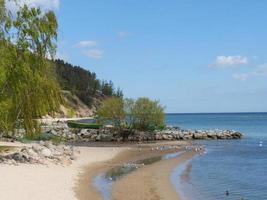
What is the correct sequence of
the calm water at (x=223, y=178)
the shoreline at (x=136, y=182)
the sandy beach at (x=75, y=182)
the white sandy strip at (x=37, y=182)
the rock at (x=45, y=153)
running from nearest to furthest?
1. the white sandy strip at (x=37, y=182)
2. the sandy beach at (x=75, y=182)
3. the shoreline at (x=136, y=182)
4. the calm water at (x=223, y=178)
5. the rock at (x=45, y=153)

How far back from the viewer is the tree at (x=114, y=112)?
7027 cm

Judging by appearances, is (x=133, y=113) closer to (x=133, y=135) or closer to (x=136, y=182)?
(x=133, y=135)

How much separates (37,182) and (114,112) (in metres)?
47.4

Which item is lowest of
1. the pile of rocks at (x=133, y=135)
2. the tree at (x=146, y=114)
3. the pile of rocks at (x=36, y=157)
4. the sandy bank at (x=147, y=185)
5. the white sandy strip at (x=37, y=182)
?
the sandy bank at (x=147, y=185)

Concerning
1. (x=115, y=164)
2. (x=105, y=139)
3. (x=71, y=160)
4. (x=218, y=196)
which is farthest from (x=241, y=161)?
(x=105, y=139)

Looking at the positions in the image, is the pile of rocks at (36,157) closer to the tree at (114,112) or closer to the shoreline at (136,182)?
the shoreline at (136,182)

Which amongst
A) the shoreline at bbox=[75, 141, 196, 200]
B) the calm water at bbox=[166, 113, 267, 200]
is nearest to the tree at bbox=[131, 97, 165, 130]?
the calm water at bbox=[166, 113, 267, 200]

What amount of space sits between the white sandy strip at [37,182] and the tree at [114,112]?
37560 mm

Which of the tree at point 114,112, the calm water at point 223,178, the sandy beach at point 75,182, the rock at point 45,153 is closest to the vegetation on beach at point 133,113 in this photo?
the tree at point 114,112

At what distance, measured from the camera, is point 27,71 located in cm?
2952

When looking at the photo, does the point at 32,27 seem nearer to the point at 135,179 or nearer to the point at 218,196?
the point at 135,179

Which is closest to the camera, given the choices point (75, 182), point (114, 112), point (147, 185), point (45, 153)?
point (75, 182)

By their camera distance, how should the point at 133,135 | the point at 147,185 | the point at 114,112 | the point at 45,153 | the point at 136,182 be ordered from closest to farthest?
the point at 147,185
the point at 136,182
the point at 45,153
the point at 133,135
the point at 114,112

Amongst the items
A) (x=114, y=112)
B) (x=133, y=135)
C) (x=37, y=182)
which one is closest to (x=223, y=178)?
(x=37, y=182)
